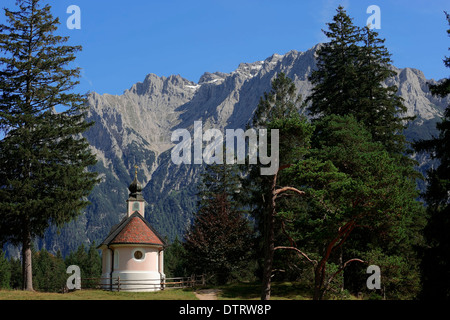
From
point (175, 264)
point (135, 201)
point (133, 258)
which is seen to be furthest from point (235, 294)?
point (175, 264)

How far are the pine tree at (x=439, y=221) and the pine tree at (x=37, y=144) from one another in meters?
20.8

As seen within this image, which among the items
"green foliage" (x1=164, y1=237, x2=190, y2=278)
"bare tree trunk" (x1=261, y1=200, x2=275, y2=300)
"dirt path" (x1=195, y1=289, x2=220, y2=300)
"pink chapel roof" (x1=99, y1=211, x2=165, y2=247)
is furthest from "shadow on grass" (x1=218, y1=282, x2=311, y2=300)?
"green foliage" (x1=164, y1=237, x2=190, y2=278)

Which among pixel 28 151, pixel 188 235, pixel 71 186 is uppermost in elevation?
pixel 28 151

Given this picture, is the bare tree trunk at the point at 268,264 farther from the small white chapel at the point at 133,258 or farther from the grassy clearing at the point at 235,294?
the small white chapel at the point at 133,258

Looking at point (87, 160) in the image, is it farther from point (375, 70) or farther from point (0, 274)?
point (0, 274)

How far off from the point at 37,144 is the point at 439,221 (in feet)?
80.0

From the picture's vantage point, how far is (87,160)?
1257 inches

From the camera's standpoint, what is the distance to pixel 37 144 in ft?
101

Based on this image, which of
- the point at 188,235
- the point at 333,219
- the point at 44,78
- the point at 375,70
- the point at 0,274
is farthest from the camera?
the point at 0,274

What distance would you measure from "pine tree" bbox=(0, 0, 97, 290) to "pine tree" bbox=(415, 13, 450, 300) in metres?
20.8

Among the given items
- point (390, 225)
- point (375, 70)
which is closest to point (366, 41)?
point (375, 70)

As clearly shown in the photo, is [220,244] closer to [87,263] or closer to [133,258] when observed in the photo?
[133,258]

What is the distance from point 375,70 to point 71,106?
24.9m

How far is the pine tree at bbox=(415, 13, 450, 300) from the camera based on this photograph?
18656 millimetres
